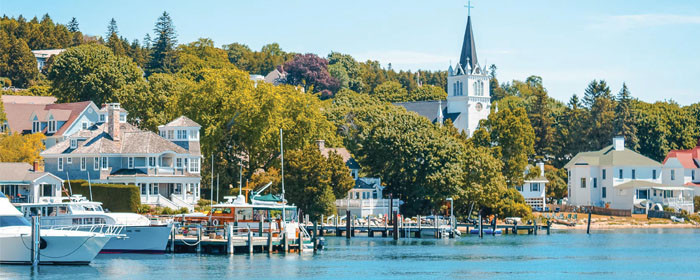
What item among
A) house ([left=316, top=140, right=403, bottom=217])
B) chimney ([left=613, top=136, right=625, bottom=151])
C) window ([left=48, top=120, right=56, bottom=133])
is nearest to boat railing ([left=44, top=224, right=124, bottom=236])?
house ([left=316, top=140, right=403, bottom=217])

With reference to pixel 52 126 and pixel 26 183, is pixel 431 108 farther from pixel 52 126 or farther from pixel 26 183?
pixel 26 183

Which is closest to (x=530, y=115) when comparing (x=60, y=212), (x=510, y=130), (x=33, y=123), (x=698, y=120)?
(x=698, y=120)

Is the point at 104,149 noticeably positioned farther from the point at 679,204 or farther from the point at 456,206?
the point at 679,204

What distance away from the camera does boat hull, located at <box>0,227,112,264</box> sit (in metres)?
59.8

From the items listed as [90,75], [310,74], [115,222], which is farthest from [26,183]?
[310,74]

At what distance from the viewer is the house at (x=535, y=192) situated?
13025 centimetres

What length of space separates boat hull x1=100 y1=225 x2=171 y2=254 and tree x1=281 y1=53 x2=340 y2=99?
114m

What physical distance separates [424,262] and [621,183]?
6646 centimetres

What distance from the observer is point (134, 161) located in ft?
304

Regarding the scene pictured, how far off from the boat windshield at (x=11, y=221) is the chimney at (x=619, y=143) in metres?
89.1

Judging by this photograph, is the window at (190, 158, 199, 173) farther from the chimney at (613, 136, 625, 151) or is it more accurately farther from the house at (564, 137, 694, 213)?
the chimney at (613, 136, 625, 151)

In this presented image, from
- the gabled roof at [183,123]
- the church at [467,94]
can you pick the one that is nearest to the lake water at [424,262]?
the gabled roof at [183,123]

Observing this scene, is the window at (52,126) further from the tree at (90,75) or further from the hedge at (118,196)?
the hedge at (118,196)

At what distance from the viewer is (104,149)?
92.5 m
